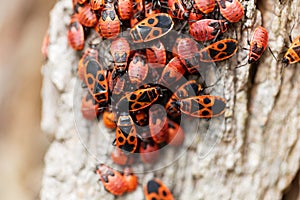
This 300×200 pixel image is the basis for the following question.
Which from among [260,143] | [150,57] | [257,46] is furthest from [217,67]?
[260,143]

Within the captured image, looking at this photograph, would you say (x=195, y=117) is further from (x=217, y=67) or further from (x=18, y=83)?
(x=18, y=83)

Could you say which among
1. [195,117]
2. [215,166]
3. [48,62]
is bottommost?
[215,166]

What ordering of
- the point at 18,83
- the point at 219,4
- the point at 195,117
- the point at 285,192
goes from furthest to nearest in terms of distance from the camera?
the point at 18,83 < the point at 285,192 < the point at 195,117 < the point at 219,4

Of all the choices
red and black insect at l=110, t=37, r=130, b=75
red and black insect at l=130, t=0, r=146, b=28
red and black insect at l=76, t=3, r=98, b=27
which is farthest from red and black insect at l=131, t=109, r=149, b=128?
red and black insect at l=76, t=3, r=98, b=27

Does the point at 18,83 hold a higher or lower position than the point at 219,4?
lower

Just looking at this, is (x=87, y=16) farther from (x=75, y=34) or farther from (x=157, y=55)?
(x=157, y=55)

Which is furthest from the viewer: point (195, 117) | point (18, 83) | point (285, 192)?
point (18, 83)

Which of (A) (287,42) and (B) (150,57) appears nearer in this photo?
(B) (150,57)

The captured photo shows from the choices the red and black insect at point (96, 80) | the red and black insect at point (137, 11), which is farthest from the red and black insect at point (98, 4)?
the red and black insect at point (96, 80)
